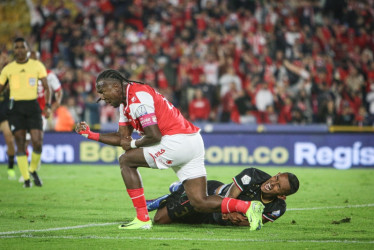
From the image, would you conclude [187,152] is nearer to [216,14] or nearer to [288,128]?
[288,128]

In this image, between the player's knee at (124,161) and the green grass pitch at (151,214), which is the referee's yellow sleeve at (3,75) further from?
the player's knee at (124,161)

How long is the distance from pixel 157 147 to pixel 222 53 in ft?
47.5

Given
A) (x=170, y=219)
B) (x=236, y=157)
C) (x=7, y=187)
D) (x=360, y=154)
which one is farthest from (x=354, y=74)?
(x=170, y=219)

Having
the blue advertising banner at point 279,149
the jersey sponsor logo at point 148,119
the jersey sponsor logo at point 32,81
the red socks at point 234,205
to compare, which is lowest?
the blue advertising banner at point 279,149

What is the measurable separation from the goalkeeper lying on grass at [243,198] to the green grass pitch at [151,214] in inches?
5.7

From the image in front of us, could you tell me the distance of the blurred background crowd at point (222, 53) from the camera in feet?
69.4

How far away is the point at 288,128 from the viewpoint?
65.8ft

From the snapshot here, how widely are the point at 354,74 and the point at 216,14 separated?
5.42 m

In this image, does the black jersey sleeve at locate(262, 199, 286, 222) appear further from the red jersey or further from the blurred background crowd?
the blurred background crowd

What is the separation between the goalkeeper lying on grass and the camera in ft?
26.5

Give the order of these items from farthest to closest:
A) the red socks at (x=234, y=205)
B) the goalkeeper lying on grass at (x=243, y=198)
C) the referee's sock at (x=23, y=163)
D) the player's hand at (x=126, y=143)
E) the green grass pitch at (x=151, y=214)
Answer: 1. the referee's sock at (x=23, y=163)
2. the player's hand at (x=126, y=143)
3. the goalkeeper lying on grass at (x=243, y=198)
4. the red socks at (x=234, y=205)
5. the green grass pitch at (x=151, y=214)

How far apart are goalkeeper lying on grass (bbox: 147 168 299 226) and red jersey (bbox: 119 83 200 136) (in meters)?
0.87

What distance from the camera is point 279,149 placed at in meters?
18.9

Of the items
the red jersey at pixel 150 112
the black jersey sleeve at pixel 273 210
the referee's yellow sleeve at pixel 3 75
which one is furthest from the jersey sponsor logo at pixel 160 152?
the referee's yellow sleeve at pixel 3 75
